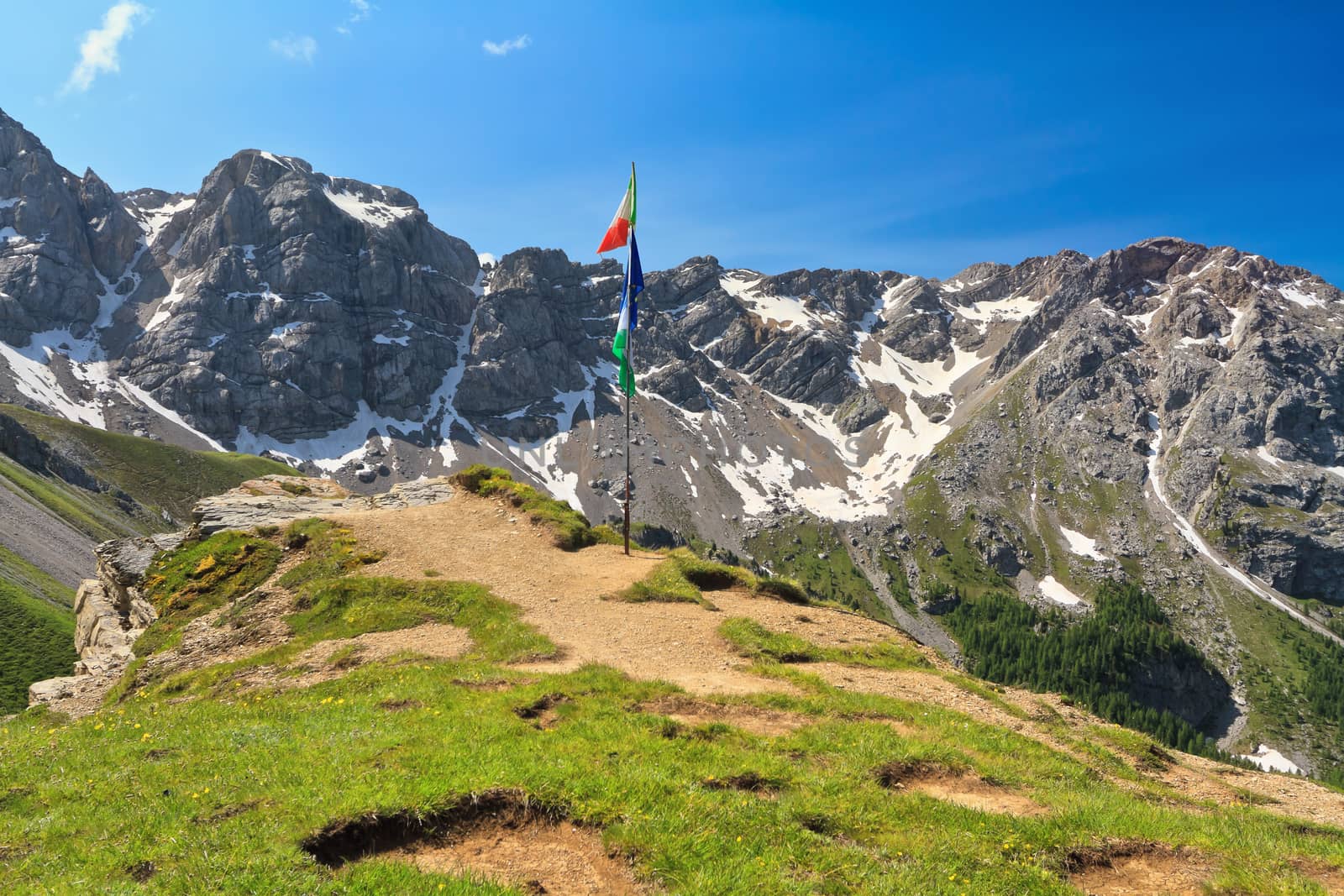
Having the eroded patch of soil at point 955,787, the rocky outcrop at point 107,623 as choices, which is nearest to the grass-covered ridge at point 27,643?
the rocky outcrop at point 107,623

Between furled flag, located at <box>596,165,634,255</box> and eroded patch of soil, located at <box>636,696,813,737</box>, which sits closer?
eroded patch of soil, located at <box>636,696,813,737</box>

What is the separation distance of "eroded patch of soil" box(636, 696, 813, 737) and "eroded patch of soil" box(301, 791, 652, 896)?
16.5 ft

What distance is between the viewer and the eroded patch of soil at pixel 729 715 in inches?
588

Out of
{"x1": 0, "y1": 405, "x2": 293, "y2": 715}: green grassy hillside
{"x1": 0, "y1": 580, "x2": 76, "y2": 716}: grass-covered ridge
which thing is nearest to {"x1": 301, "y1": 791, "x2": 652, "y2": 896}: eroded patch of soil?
{"x1": 0, "y1": 405, "x2": 293, "y2": 715}: green grassy hillside

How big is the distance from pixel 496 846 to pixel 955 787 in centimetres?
838

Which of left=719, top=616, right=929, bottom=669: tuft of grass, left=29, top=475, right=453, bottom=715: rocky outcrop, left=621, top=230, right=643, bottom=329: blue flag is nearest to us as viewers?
left=719, top=616, right=929, bottom=669: tuft of grass

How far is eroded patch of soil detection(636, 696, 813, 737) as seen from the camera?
14945 mm

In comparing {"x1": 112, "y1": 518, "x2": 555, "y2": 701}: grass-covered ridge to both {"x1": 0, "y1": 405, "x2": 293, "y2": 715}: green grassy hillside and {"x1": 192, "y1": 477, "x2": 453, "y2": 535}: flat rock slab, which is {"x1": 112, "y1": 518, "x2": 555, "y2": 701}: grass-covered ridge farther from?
{"x1": 0, "y1": 405, "x2": 293, "y2": 715}: green grassy hillside

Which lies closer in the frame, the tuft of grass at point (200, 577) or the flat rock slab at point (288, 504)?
the tuft of grass at point (200, 577)

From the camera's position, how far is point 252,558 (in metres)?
30.2

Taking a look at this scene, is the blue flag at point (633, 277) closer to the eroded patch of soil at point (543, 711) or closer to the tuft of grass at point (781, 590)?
the tuft of grass at point (781, 590)

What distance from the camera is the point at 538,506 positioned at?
37938 millimetres

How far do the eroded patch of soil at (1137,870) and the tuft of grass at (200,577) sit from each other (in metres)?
28.6

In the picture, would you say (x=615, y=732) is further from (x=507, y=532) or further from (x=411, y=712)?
(x=507, y=532)
